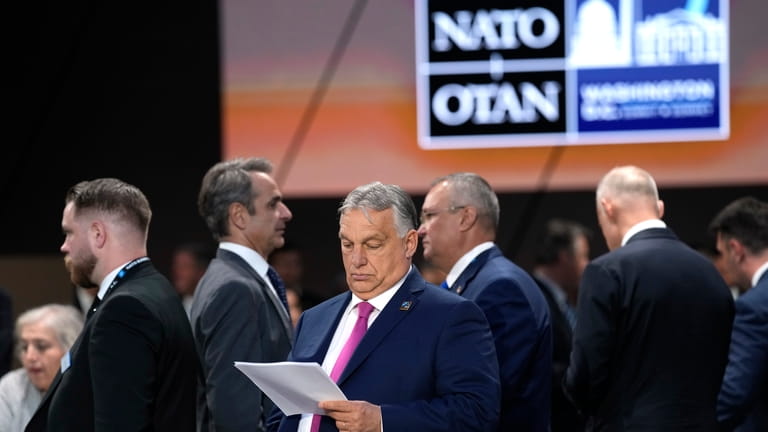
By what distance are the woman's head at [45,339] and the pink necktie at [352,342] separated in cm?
191

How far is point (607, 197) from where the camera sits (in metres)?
4.10

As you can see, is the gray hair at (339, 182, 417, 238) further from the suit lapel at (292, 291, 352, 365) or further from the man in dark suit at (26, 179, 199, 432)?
the man in dark suit at (26, 179, 199, 432)

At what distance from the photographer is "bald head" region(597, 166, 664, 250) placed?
4059mm

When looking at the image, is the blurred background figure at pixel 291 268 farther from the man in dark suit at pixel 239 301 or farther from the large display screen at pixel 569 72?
the man in dark suit at pixel 239 301

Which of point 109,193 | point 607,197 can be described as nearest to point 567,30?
point 607,197

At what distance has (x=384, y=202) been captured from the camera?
282cm

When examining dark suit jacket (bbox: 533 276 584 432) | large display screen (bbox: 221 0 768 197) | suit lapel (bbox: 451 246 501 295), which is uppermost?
large display screen (bbox: 221 0 768 197)

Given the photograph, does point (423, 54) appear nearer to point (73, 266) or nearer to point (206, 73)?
point (206, 73)

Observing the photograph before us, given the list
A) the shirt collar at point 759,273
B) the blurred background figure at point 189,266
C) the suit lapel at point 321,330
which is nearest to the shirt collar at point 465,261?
the suit lapel at point 321,330

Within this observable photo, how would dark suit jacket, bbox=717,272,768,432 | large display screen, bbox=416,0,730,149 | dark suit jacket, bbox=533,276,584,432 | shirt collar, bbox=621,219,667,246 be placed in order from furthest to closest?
large display screen, bbox=416,0,730,149 → dark suit jacket, bbox=533,276,584,432 → dark suit jacket, bbox=717,272,768,432 → shirt collar, bbox=621,219,667,246

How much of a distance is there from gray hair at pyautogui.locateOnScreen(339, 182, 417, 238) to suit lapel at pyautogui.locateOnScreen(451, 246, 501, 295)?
0.96 m

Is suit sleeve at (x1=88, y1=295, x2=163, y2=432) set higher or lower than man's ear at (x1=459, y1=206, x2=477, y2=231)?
lower

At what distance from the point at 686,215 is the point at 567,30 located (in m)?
1.32

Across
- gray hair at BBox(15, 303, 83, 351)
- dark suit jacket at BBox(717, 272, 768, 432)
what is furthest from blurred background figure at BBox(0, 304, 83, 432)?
dark suit jacket at BBox(717, 272, 768, 432)
